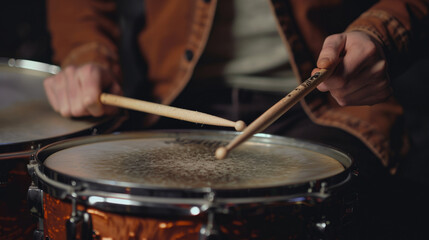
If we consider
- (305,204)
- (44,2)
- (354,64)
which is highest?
(44,2)

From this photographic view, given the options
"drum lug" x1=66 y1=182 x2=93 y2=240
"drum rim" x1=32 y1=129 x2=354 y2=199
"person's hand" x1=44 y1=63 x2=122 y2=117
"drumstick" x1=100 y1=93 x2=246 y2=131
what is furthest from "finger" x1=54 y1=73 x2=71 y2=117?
"drum lug" x1=66 y1=182 x2=93 y2=240

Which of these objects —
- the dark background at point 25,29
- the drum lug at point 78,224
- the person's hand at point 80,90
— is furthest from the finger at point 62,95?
the dark background at point 25,29

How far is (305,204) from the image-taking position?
0.53 meters

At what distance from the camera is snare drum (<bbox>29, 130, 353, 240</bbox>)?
0.51 m

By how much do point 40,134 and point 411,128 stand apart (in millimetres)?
1122

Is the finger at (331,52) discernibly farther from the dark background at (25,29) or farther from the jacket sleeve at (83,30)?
the dark background at (25,29)

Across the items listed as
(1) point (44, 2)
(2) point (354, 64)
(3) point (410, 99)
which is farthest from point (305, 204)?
(1) point (44, 2)

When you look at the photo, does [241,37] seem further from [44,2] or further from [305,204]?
[44,2]

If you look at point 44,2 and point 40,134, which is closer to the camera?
point 40,134

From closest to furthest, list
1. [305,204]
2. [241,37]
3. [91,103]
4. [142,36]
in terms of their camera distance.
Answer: [305,204] → [91,103] → [241,37] → [142,36]

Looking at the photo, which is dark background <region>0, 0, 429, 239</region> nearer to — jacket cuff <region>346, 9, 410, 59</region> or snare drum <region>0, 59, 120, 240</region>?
jacket cuff <region>346, 9, 410, 59</region>

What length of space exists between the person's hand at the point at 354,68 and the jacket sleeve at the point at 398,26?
0.06 metres

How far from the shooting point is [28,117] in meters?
0.88

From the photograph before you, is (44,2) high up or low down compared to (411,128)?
up
